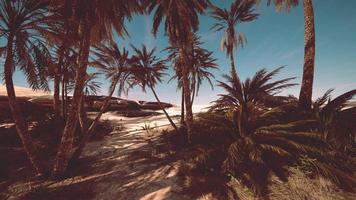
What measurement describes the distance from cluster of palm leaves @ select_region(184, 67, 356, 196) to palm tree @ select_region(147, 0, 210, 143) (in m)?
3.22

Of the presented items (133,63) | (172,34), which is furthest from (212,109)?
(133,63)

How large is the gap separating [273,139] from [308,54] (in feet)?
12.9

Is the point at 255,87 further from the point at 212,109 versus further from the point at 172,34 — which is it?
the point at 172,34

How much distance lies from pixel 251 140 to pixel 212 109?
1.75m

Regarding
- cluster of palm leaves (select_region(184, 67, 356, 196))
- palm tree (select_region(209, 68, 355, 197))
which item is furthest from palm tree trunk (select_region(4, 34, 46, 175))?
palm tree (select_region(209, 68, 355, 197))

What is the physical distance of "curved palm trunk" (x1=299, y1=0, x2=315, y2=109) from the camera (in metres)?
5.74

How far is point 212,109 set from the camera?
546cm

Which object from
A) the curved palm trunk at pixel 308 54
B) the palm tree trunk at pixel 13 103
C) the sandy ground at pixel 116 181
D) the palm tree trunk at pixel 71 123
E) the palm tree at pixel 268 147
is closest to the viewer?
the palm tree at pixel 268 147

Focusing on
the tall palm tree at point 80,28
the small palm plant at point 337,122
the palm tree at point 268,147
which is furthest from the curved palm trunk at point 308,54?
the tall palm tree at point 80,28

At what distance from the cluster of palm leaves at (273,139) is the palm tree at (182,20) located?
3220 millimetres

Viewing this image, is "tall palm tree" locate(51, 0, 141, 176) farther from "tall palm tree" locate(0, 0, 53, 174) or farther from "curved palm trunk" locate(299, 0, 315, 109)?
"curved palm trunk" locate(299, 0, 315, 109)

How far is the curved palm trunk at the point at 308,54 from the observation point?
574 centimetres

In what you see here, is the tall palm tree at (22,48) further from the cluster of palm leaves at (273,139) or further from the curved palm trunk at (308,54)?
the curved palm trunk at (308,54)

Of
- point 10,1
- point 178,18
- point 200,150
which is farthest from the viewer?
point 178,18
